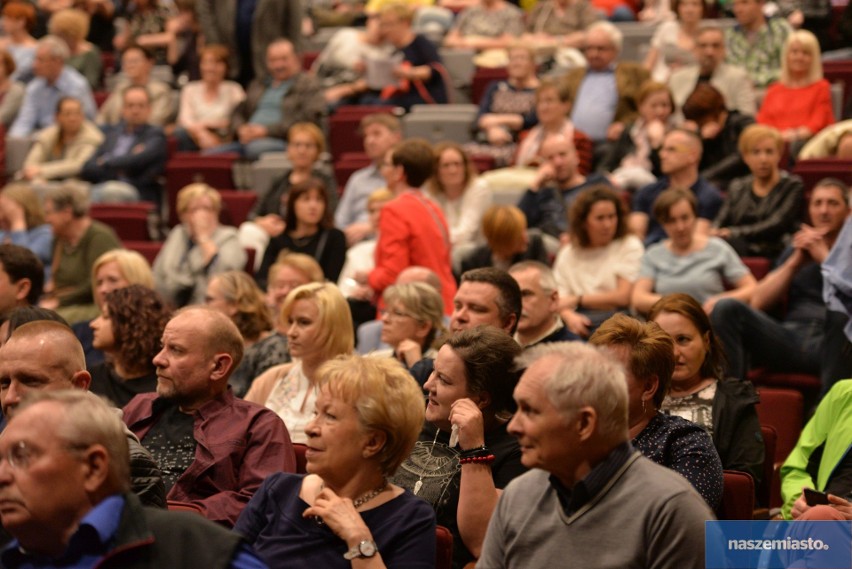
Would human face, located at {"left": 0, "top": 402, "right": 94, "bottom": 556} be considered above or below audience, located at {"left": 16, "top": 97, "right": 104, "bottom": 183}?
above

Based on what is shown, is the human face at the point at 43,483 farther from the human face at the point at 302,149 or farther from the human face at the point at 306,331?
the human face at the point at 302,149

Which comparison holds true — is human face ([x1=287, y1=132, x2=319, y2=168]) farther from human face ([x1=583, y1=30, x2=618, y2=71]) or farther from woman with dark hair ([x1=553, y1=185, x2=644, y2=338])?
woman with dark hair ([x1=553, y1=185, x2=644, y2=338])

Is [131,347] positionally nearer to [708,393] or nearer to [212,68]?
[708,393]

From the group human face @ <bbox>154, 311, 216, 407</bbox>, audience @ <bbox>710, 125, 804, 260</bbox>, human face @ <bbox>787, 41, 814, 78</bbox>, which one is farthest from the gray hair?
human face @ <bbox>787, 41, 814, 78</bbox>

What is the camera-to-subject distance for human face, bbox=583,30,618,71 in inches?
290

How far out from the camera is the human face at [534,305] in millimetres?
4434

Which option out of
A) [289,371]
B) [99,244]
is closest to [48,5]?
[99,244]

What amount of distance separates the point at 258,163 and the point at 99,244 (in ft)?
4.29

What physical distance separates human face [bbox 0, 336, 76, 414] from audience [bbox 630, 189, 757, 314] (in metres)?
2.80

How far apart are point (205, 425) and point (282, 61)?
15.4ft

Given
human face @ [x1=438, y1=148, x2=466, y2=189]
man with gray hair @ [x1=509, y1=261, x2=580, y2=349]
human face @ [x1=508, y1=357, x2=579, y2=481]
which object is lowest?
human face @ [x1=438, y1=148, x2=466, y2=189]

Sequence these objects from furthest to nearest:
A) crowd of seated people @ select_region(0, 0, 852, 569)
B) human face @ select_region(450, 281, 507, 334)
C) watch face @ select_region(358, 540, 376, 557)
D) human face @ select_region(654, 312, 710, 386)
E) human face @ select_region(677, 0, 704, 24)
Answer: human face @ select_region(677, 0, 704, 24) → human face @ select_region(450, 281, 507, 334) → human face @ select_region(654, 312, 710, 386) → crowd of seated people @ select_region(0, 0, 852, 569) → watch face @ select_region(358, 540, 376, 557)

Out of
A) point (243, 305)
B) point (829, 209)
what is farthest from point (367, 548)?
point (829, 209)

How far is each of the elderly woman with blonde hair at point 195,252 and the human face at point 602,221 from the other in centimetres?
172
